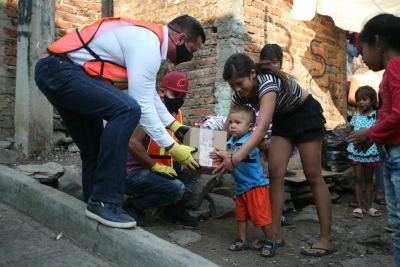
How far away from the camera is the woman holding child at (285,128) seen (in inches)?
111

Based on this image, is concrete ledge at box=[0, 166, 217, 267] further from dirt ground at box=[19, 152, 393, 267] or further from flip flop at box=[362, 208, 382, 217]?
flip flop at box=[362, 208, 382, 217]

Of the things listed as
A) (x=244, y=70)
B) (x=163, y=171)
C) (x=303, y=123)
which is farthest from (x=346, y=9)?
(x=163, y=171)

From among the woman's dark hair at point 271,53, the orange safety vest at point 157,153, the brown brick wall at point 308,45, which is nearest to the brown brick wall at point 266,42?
the brown brick wall at point 308,45

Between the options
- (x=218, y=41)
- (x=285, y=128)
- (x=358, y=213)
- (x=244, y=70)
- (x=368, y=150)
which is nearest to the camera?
(x=244, y=70)

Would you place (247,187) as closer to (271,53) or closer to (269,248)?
(269,248)

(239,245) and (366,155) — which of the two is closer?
(239,245)

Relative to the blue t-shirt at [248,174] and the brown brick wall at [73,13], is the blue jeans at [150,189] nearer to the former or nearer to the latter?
the blue t-shirt at [248,174]

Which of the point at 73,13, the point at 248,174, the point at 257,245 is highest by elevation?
the point at 73,13

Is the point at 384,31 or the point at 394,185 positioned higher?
the point at 384,31

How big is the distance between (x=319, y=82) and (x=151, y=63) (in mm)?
4236

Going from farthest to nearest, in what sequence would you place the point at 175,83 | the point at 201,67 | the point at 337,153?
the point at 337,153, the point at 201,67, the point at 175,83

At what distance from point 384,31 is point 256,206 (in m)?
1.41

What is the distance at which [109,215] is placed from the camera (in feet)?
7.55

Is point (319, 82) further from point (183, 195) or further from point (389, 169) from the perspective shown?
point (389, 169)
